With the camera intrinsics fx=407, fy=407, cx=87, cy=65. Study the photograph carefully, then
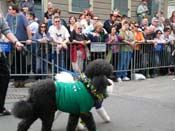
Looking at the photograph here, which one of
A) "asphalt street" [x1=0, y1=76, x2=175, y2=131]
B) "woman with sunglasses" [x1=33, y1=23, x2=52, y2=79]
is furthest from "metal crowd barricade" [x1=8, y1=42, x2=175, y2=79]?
"asphalt street" [x1=0, y1=76, x2=175, y2=131]

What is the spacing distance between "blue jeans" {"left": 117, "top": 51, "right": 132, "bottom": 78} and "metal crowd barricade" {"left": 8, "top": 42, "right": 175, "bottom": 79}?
0.15 ft

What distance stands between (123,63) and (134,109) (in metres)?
4.37

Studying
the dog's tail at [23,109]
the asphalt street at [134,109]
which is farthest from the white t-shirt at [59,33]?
the dog's tail at [23,109]

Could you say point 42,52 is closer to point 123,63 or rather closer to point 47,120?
point 123,63

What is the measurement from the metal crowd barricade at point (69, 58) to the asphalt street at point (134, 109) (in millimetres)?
753

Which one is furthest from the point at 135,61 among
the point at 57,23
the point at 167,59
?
the point at 57,23

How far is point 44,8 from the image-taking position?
1527 cm

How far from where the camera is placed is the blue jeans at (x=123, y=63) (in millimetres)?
11695

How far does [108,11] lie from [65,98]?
47.2 ft

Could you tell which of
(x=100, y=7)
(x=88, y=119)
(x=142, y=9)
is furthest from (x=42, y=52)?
(x=142, y=9)

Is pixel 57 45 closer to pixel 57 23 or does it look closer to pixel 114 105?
pixel 57 23

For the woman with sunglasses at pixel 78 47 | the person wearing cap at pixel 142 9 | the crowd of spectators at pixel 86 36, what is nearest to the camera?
the crowd of spectators at pixel 86 36

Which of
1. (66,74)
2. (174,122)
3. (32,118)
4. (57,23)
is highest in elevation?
(57,23)

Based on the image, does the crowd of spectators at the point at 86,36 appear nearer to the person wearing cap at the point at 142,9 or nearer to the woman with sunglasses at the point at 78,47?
the woman with sunglasses at the point at 78,47
